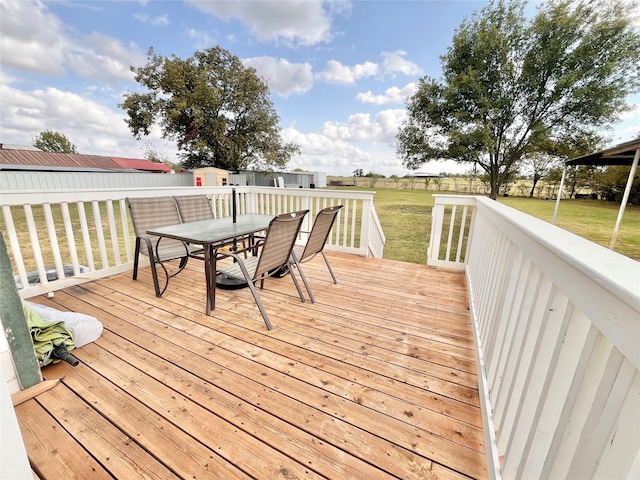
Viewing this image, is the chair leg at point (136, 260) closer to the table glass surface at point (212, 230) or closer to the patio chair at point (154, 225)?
the patio chair at point (154, 225)

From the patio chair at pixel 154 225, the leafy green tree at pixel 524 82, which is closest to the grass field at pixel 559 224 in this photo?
the leafy green tree at pixel 524 82

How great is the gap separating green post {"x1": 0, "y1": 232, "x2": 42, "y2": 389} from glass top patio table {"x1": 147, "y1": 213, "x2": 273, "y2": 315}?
3.47 ft

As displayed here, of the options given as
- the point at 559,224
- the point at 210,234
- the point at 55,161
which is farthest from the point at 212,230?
the point at 55,161

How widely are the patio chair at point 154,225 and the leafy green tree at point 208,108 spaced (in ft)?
44.3

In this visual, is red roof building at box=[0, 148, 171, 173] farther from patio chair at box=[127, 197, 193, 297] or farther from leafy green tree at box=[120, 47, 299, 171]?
patio chair at box=[127, 197, 193, 297]

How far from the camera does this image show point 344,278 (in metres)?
3.41

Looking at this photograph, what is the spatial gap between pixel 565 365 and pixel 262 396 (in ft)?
4.71

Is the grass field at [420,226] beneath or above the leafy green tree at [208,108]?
beneath

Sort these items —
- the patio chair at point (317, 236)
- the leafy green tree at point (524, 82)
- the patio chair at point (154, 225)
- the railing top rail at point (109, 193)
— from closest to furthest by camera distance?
the railing top rail at point (109, 193) → the patio chair at point (317, 236) → the patio chair at point (154, 225) → the leafy green tree at point (524, 82)

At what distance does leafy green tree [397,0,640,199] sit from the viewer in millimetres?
8664

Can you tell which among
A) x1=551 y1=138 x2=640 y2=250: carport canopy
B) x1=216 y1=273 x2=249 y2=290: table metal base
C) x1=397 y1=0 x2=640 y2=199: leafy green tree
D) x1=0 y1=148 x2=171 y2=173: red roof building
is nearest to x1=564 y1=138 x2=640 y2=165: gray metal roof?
x1=551 y1=138 x2=640 y2=250: carport canopy

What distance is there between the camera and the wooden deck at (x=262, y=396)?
122 centimetres

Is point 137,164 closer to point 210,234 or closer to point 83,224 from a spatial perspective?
point 83,224

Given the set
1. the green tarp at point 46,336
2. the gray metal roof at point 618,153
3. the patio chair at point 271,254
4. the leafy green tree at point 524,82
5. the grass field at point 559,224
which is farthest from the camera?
the leafy green tree at point 524,82
